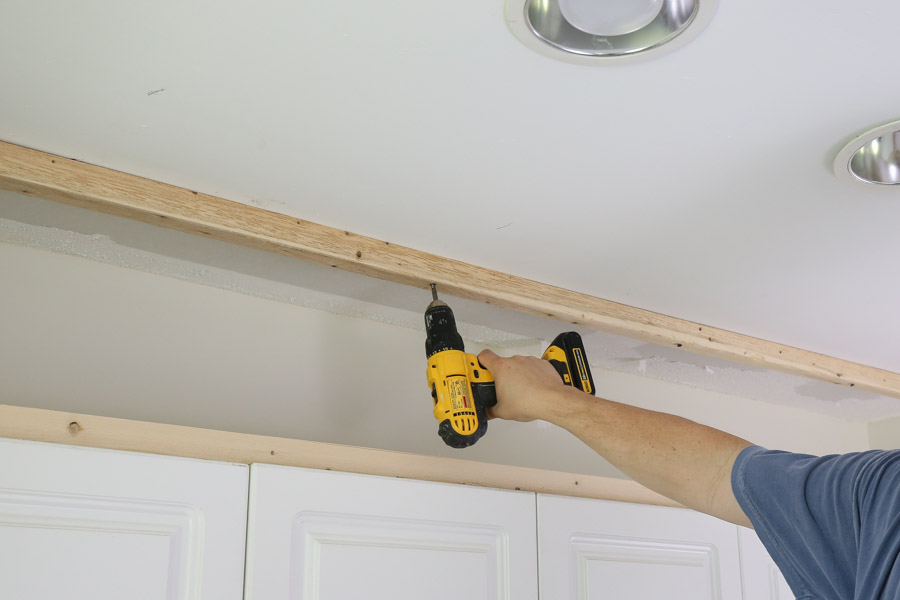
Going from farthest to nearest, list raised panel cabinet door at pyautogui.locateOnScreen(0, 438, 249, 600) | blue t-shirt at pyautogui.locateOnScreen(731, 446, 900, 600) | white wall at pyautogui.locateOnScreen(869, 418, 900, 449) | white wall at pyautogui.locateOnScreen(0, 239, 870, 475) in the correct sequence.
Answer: white wall at pyautogui.locateOnScreen(869, 418, 900, 449)
white wall at pyautogui.locateOnScreen(0, 239, 870, 475)
raised panel cabinet door at pyautogui.locateOnScreen(0, 438, 249, 600)
blue t-shirt at pyautogui.locateOnScreen(731, 446, 900, 600)

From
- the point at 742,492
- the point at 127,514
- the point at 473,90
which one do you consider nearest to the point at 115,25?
the point at 473,90

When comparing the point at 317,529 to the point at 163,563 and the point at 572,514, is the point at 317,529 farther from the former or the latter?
the point at 572,514

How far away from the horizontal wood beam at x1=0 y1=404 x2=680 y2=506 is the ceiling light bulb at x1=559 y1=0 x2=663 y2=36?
79cm

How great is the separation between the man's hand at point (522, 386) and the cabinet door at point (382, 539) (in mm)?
186

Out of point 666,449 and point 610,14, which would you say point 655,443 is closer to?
point 666,449

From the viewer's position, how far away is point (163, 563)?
1.17 meters

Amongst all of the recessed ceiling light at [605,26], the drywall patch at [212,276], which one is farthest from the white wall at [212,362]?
the recessed ceiling light at [605,26]

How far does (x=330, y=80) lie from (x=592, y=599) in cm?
113

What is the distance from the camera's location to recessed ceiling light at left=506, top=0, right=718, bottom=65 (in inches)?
38.6

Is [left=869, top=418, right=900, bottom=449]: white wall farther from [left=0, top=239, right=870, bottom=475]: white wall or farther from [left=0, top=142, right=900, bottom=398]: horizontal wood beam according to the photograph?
[left=0, top=239, right=870, bottom=475]: white wall

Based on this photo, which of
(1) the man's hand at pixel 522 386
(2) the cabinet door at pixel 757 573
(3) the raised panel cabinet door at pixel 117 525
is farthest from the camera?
(2) the cabinet door at pixel 757 573

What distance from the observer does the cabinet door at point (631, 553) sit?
1.60m

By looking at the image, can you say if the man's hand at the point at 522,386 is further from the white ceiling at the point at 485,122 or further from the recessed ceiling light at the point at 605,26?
the recessed ceiling light at the point at 605,26

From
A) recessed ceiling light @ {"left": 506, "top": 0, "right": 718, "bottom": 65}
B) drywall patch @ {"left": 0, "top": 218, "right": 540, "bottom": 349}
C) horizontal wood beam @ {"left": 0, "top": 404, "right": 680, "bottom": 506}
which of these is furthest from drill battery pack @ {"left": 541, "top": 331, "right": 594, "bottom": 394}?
recessed ceiling light @ {"left": 506, "top": 0, "right": 718, "bottom": 65}
